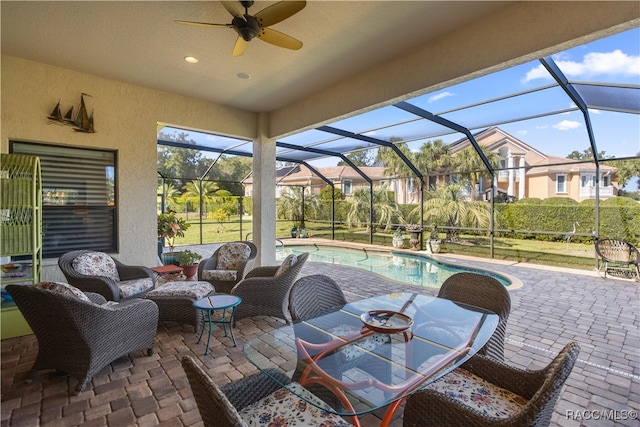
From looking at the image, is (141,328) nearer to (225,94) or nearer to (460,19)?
(225,94)

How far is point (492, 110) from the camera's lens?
5594 millimetres

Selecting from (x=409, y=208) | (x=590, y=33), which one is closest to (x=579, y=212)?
(x=409, y=208)

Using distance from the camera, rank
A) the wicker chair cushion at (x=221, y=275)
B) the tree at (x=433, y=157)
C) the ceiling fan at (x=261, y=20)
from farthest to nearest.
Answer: the tree at (x=433, y=157) < the wicker chair cushion at (x=221, y=275) < the ceiling fan at (x=261, y=20)

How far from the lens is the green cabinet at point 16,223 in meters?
Answer: 3.45

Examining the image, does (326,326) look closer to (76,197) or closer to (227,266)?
(227,266)

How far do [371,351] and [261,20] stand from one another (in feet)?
9.37

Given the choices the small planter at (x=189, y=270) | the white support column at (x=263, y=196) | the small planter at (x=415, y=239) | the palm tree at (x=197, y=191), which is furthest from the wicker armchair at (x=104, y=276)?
the small planter at (x=415, y=239)

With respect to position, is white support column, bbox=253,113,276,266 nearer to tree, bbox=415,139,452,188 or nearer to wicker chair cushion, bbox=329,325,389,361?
wicker chair cushion, bbox=329,325,389,361

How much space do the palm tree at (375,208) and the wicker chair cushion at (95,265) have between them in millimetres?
8776

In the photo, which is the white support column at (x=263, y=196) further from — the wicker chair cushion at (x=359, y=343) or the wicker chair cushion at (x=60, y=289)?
the wicker chair cushion at (x=359, y=343)

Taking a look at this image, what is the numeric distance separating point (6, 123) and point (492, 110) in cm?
754

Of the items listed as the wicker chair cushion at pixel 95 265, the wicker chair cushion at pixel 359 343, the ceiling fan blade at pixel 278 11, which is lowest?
the wicker chair cushion at pixel 359 343

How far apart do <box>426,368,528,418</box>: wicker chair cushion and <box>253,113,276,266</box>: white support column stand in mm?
4911

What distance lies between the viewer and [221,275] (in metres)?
4.81
